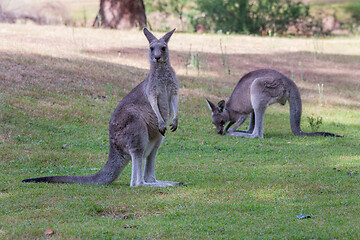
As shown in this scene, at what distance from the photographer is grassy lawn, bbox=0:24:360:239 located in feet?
16.4

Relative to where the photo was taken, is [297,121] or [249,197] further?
[297,121]

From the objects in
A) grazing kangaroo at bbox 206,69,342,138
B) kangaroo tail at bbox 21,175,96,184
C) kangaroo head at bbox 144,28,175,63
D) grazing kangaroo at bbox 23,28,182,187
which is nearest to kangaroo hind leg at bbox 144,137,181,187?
grazing kangaroo at bbox 23,28,182,187

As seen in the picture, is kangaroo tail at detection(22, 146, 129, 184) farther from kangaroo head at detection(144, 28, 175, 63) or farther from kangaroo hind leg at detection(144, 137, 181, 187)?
kangaroo head at detection(144, 28, 175, 63)

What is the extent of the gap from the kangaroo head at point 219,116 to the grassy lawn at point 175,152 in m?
0.18

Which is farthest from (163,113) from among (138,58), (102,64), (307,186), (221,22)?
(221,22)

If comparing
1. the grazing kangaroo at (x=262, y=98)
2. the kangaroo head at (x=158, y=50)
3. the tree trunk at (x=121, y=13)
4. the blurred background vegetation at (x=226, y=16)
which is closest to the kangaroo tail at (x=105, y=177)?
the kangaroo head at (x=158, y=50)

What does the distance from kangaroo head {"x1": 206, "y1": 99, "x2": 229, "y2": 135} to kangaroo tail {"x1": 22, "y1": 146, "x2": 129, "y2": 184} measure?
453 centimetres

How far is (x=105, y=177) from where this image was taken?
20.8ft

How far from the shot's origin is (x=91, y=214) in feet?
17.4

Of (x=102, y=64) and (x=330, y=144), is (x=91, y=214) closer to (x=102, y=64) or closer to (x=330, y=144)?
(x=330, y=144)

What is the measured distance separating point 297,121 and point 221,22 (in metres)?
16.6

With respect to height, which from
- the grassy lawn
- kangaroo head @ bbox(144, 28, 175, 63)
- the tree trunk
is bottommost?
the grassy lawn

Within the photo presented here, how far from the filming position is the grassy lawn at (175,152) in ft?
16.4

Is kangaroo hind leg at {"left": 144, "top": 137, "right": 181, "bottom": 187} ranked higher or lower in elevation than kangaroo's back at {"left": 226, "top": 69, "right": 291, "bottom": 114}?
lower
